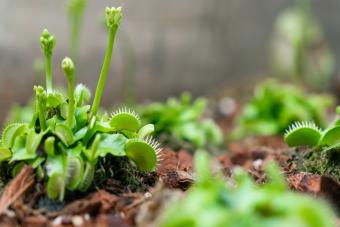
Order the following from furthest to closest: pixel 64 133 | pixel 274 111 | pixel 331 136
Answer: pixel 274 111, pixel 331 136, pixel 64 133

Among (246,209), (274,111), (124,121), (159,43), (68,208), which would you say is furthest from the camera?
(159,43)

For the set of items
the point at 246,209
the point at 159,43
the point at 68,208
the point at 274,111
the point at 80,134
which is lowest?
the point at 246,209

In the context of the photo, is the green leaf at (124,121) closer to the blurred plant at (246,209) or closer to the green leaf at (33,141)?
the green leaf at (33,141)

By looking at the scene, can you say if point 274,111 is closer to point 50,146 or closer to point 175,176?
point 175,176

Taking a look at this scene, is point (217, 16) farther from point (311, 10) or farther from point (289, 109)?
point (289, 109)

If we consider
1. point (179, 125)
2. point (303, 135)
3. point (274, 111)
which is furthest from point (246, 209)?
point (274, 111)
